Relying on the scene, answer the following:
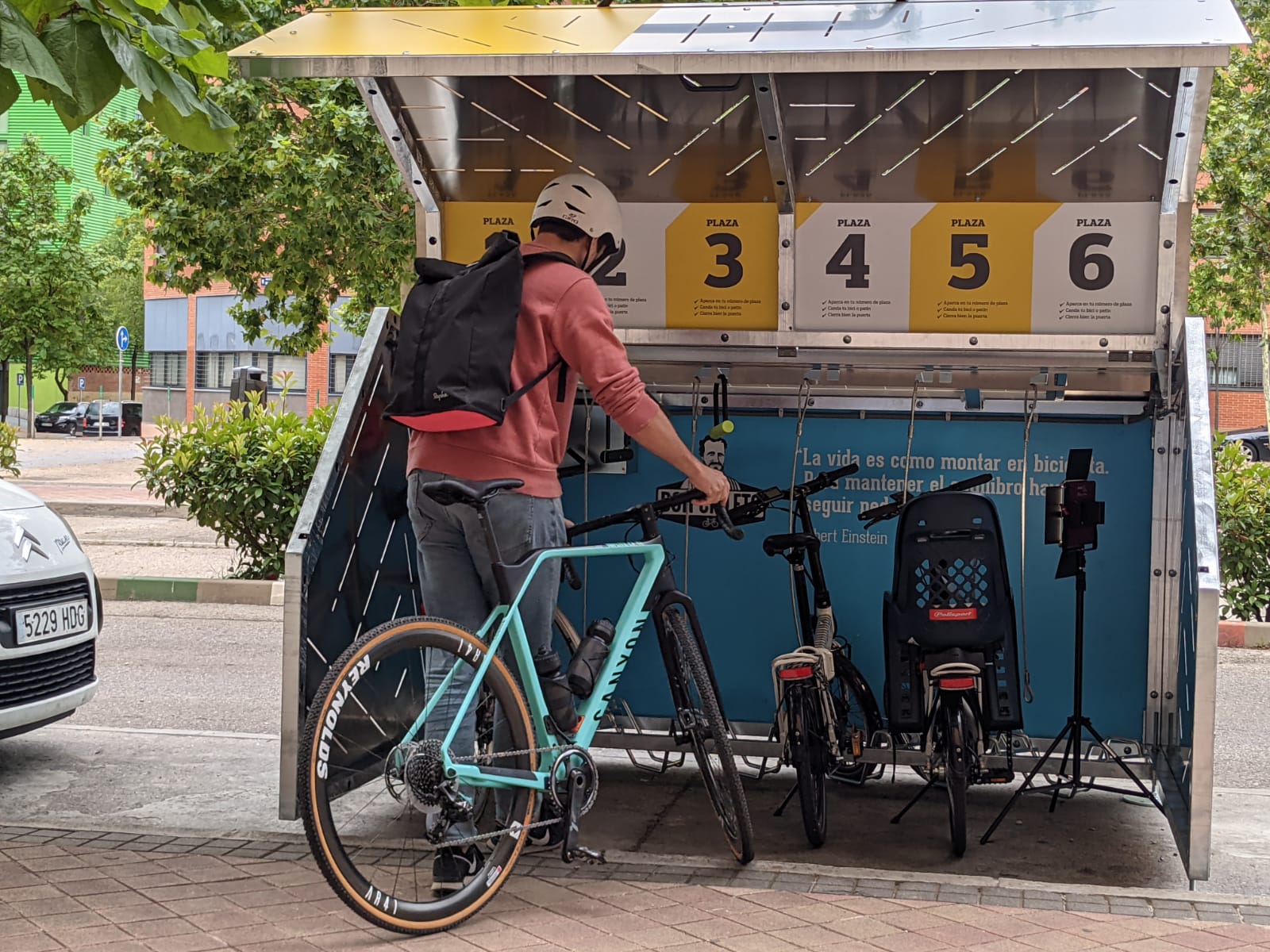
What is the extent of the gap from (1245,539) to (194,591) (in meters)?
8.43

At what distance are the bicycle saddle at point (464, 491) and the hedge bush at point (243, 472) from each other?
856cm

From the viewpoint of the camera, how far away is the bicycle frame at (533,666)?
3.96m

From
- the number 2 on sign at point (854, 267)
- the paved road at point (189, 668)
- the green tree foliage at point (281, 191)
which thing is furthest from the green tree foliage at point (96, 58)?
the green tree foliage at point (281, 191)

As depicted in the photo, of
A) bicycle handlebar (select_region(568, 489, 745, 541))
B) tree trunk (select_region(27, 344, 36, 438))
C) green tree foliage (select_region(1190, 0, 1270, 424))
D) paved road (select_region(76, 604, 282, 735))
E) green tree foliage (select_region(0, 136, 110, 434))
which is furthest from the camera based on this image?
tree trunk (select_region(27, 344, 36, 438))

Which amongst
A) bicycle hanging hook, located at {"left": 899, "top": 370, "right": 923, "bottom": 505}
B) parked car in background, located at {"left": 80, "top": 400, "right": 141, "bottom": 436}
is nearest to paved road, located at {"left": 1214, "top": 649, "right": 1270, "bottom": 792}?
bicycle hanging hook, located at {"left": 899, "top": 370, "right": 923, "bottom": 505}

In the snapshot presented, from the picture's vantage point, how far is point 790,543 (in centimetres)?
537

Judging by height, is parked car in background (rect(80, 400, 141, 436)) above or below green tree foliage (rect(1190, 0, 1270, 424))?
below

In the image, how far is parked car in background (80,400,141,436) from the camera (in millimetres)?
47719

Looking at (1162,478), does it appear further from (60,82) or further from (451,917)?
(60,82)

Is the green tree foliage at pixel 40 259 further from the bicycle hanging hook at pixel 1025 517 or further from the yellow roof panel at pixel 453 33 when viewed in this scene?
the bicycle hanging hook at pixel 1025 517

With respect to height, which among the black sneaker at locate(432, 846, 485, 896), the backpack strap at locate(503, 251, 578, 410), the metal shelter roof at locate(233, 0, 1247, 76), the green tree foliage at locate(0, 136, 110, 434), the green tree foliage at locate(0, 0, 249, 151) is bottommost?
the black sneaker at locate(432, 846, 485, 896)

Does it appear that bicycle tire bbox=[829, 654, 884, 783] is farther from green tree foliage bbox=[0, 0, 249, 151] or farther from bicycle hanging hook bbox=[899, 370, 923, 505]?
green tree foliage bbox=[0, 0, 249, 151]

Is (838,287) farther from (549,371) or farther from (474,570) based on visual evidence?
(474,570)

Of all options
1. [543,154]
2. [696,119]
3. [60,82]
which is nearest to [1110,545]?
[696,119]
